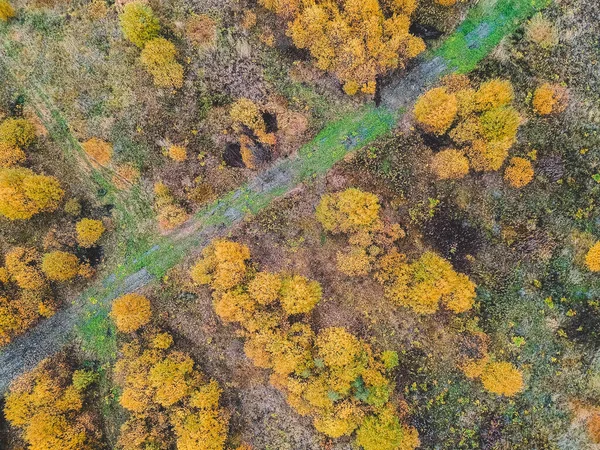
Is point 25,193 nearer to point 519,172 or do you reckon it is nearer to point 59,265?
point 59,265

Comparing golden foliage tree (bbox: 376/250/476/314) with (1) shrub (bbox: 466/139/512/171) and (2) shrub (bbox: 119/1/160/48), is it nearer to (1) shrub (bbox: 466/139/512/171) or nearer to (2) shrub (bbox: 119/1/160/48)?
(1) shrub (bbox: 466/139/512/171)

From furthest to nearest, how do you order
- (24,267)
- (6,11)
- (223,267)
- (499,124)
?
(6,11), (24,267), (223,267), (499,124)

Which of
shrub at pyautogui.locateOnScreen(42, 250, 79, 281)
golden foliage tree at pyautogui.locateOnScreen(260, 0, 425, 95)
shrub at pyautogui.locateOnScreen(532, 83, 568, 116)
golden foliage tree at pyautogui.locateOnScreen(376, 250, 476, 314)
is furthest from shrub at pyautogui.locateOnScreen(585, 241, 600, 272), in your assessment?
shrub at pyautogui.locateOnScreen(42, 250, 79, 281)

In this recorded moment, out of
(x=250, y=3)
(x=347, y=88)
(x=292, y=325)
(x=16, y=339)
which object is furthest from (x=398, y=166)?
(x=16, y=339)

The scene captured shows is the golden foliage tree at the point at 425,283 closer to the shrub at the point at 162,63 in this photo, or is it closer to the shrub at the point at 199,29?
the shrub at the point at 162,63

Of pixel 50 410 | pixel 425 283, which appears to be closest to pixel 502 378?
pixel 425 283

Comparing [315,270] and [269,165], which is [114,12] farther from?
[315,270]
